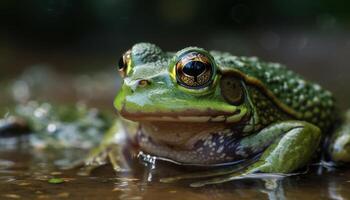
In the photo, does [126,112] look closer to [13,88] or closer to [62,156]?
[62,156]

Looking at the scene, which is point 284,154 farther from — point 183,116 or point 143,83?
point 143,83

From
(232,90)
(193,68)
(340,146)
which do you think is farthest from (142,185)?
(340,146)

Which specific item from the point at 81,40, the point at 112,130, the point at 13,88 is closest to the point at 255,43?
the point at 81,40

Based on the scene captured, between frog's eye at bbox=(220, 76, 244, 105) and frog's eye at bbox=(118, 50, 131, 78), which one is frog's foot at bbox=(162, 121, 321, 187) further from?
frog's eye at bbox=(118, 50, 131, 78)

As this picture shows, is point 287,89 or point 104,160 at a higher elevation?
point 287,89

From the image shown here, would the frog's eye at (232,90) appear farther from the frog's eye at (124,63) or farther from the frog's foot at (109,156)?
the frog's foot at (109,156)

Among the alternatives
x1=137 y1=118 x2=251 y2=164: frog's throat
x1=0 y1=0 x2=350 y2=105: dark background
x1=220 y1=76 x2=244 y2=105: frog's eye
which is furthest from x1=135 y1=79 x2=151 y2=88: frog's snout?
x1=0 y1=0 x2=350 y2=105: dark background
